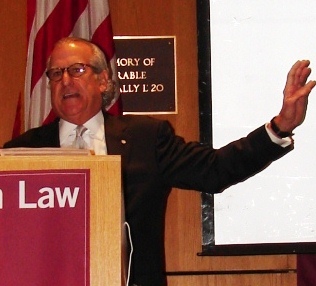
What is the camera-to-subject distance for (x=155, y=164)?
7.17 ft

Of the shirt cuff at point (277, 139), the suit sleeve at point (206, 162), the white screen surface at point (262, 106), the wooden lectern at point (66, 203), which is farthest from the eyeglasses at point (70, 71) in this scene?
the wooden lectern at point (66, 203)

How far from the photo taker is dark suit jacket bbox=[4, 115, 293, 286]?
209cm

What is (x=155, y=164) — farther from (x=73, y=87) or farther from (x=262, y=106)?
(x=262, y=106)

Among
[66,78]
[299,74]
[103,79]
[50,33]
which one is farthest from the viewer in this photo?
[50,33]

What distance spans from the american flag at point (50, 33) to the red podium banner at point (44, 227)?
1500mm

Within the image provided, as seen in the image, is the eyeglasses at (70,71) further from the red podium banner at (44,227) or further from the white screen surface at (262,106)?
the red podium banner at (44,227)

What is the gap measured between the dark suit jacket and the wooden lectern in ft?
2.87

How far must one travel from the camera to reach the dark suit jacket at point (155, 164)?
2.09m

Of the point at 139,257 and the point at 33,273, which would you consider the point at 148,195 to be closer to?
the point at 139,257

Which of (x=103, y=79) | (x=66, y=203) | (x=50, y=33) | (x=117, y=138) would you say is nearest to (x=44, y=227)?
(x=66, y=203)

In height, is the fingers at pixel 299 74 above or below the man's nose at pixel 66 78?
below

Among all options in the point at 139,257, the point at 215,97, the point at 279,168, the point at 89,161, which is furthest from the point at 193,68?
the point at 89,161

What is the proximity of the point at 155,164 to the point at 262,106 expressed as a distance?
0.78 metres

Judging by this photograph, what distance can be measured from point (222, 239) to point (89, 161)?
161cm
